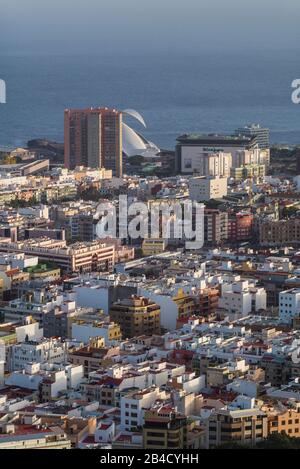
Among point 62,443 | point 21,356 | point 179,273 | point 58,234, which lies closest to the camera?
point 62,443

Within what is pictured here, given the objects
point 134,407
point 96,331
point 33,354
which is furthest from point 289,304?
point 134,407

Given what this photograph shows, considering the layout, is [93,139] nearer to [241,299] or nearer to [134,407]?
[241,299]

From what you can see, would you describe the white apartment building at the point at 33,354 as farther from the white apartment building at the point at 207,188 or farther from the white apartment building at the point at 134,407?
the white apartment building at the point at 207,188

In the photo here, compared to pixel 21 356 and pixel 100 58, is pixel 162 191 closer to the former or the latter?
pixel 21 356

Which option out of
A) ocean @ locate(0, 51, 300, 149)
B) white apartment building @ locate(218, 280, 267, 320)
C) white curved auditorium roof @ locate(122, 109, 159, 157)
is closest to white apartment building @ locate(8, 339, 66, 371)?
white apartment building @ locate(218, 280, 267, 320)

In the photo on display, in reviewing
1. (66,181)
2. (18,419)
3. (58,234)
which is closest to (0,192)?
(66,181)

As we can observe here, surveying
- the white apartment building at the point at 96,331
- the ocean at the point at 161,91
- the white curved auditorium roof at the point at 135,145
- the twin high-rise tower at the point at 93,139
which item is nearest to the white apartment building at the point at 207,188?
the twin high-rise tower at the point at 93,139
